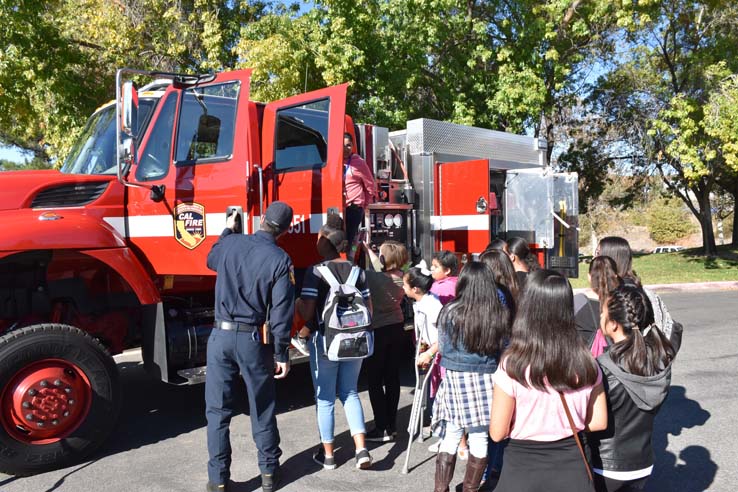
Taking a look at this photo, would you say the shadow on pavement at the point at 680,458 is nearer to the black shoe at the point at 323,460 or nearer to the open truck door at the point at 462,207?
the black shoe at the point at 323,460

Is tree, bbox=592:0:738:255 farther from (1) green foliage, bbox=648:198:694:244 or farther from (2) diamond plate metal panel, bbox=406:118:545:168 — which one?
(1) green foliage, bbox=648:198:694:244

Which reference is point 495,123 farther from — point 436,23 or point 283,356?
point 283,356

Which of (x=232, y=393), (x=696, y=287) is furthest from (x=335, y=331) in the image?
(x=696, y=287)

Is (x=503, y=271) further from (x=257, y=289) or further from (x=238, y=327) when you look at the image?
(x=238, y=327)

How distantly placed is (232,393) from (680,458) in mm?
3256

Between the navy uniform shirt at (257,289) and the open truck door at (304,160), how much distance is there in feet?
4.47

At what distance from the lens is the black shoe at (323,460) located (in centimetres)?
434

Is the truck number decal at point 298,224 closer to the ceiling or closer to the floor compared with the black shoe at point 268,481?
closer to the ceiling

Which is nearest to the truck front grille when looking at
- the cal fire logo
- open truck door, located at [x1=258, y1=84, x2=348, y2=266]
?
the cal fire logo


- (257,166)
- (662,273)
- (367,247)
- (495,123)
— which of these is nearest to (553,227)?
(367,247)

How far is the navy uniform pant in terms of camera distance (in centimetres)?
385

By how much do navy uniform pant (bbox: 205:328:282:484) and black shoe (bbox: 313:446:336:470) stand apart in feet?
1.69

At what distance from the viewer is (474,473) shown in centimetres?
352

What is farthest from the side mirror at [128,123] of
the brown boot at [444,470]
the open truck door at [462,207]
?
the open truck door at [462,207]
